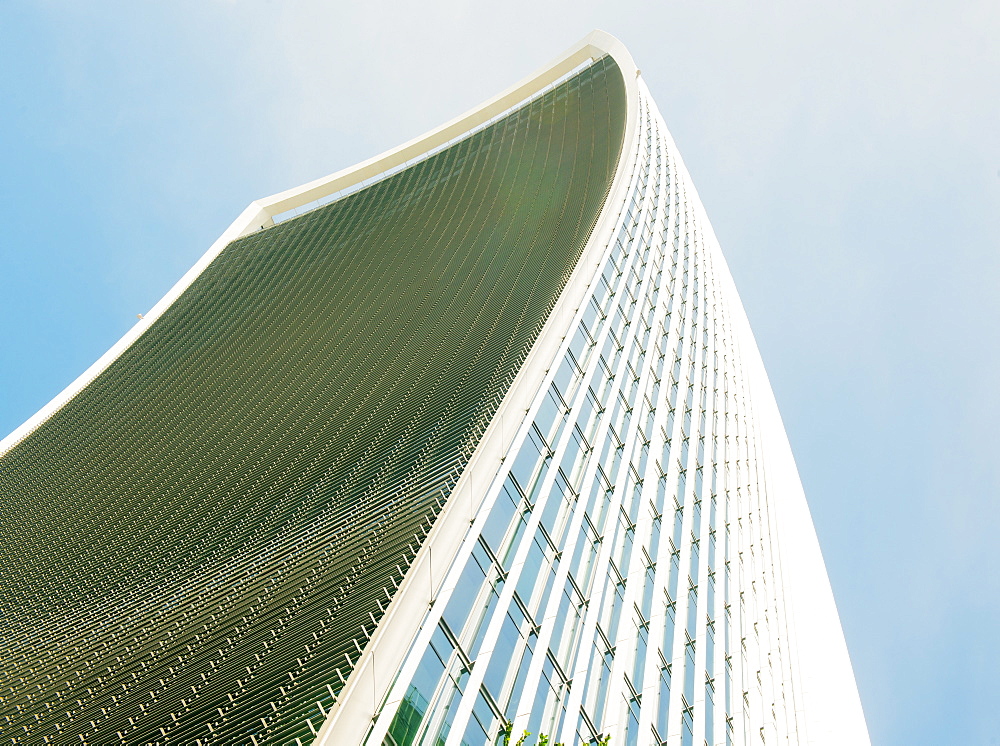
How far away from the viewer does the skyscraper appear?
11.6 metres

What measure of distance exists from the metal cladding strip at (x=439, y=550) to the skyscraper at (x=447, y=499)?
0.14 feet

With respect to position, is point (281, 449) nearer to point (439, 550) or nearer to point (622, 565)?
point (622, 565)

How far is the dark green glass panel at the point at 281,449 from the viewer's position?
12.2 meters

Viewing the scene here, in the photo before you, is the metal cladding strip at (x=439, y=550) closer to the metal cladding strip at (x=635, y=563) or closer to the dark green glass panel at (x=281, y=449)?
the metal cladding strip at (x=635, y=563)

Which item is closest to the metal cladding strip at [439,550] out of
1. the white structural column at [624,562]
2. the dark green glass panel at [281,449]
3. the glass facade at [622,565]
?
the white structural column at [624,562]

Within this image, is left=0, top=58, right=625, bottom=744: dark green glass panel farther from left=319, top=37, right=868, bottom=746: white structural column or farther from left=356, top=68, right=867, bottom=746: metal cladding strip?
left=356, top=68, right=867, bottom=746: metal cladding strip

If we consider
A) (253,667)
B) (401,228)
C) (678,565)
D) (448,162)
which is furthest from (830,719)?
(448,162)

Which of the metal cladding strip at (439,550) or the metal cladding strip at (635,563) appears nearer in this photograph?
the metal cladding strip at (439,550)

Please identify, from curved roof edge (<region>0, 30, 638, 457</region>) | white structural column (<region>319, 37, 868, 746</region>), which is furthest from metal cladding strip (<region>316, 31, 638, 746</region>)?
curved roof edge (<region>0, 30, 638, 457</region>)

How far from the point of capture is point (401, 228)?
43281 millimetres

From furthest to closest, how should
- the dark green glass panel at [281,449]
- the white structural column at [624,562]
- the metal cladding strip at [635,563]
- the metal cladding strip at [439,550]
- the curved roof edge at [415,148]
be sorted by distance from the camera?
the curved roof edge at [415,148]
the dark green glass panel at [281,449]
the metal cladding strip at [635,563]
the white structural column at [624,562]
the metal cladding strip at [439,550]

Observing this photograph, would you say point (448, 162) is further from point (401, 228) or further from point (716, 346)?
point (716, 346)

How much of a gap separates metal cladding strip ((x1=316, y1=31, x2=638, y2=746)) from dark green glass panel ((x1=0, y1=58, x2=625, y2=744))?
0.52 meters

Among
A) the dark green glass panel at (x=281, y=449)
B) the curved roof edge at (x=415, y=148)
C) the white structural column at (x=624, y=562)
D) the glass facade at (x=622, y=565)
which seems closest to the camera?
the white structural column at (x=624, y=562)
